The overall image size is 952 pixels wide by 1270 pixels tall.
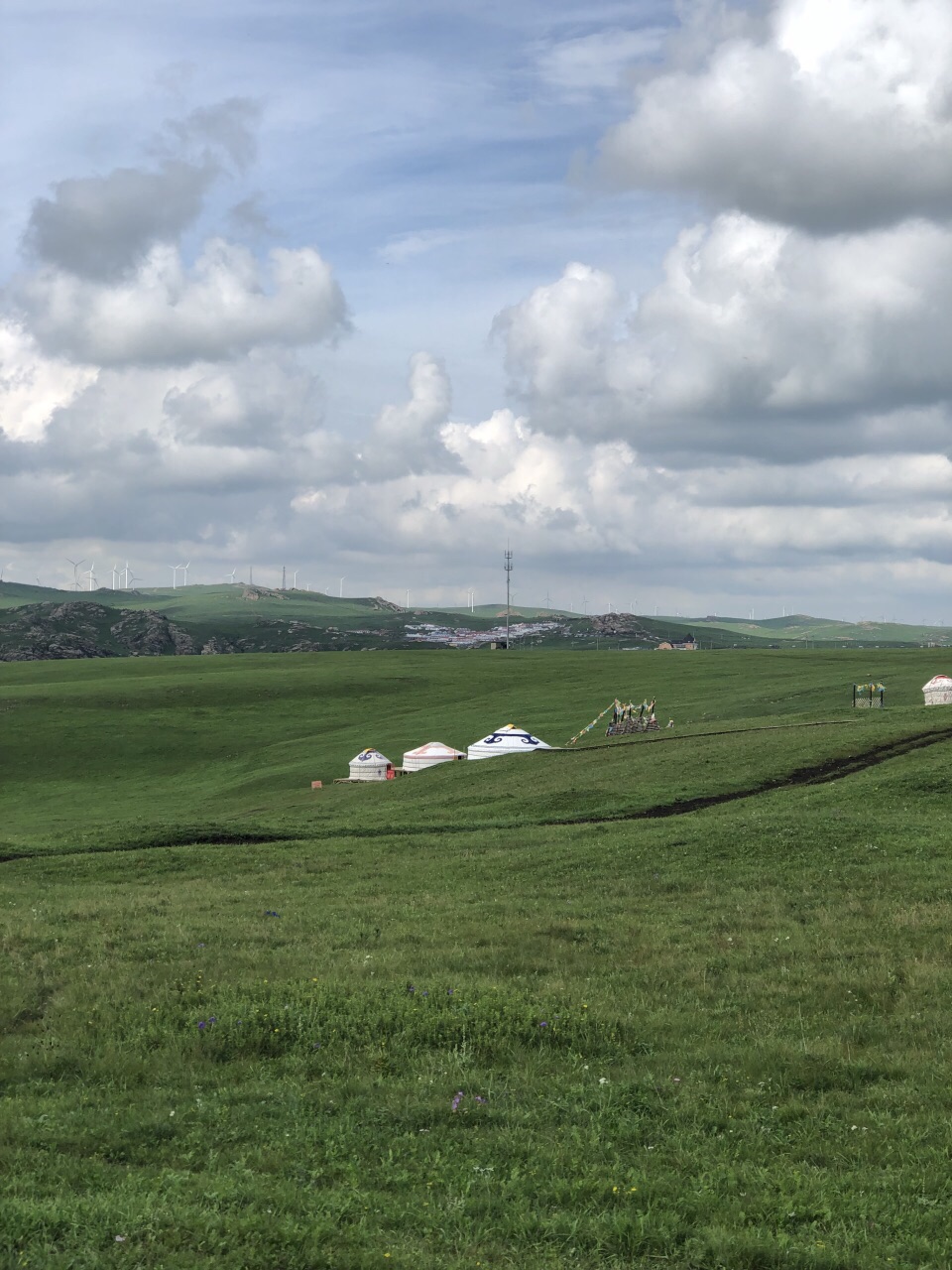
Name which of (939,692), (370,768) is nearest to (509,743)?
(370,768)

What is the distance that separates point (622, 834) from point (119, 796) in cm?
5384

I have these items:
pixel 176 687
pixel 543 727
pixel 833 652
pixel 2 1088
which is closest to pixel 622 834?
pixel 2 1088

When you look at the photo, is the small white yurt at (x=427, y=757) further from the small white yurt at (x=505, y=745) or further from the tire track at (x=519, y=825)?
the tire track at (x=519, y=825)

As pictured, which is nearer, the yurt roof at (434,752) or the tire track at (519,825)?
the tire track at (519,825)

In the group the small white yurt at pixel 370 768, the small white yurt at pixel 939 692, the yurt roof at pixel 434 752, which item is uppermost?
the small white yurt at pixel 939 692

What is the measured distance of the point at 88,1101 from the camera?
445 inches

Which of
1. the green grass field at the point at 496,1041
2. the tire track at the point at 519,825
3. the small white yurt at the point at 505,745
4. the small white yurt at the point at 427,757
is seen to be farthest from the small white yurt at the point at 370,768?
the green grass field at the point at 496,1041

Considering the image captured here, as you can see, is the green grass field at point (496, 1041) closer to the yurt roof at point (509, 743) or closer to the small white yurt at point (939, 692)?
the small white yurt at point (939, 692)

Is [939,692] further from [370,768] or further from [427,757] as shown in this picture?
[370,768]

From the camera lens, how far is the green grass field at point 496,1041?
8.52 meters

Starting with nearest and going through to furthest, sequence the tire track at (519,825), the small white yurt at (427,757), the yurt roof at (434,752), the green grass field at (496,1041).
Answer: the green grass field at (496,1041), the tire track at (519,825), the small white yurt at (427,757), the yurt roof at (434,752)

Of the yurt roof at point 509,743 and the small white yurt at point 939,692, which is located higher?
the small white yurt at point 939,692

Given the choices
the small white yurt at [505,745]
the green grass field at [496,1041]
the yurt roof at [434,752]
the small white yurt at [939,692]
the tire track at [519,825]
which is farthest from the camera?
the yurt roof at [434,752]

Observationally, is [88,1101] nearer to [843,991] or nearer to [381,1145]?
[381,1145]
